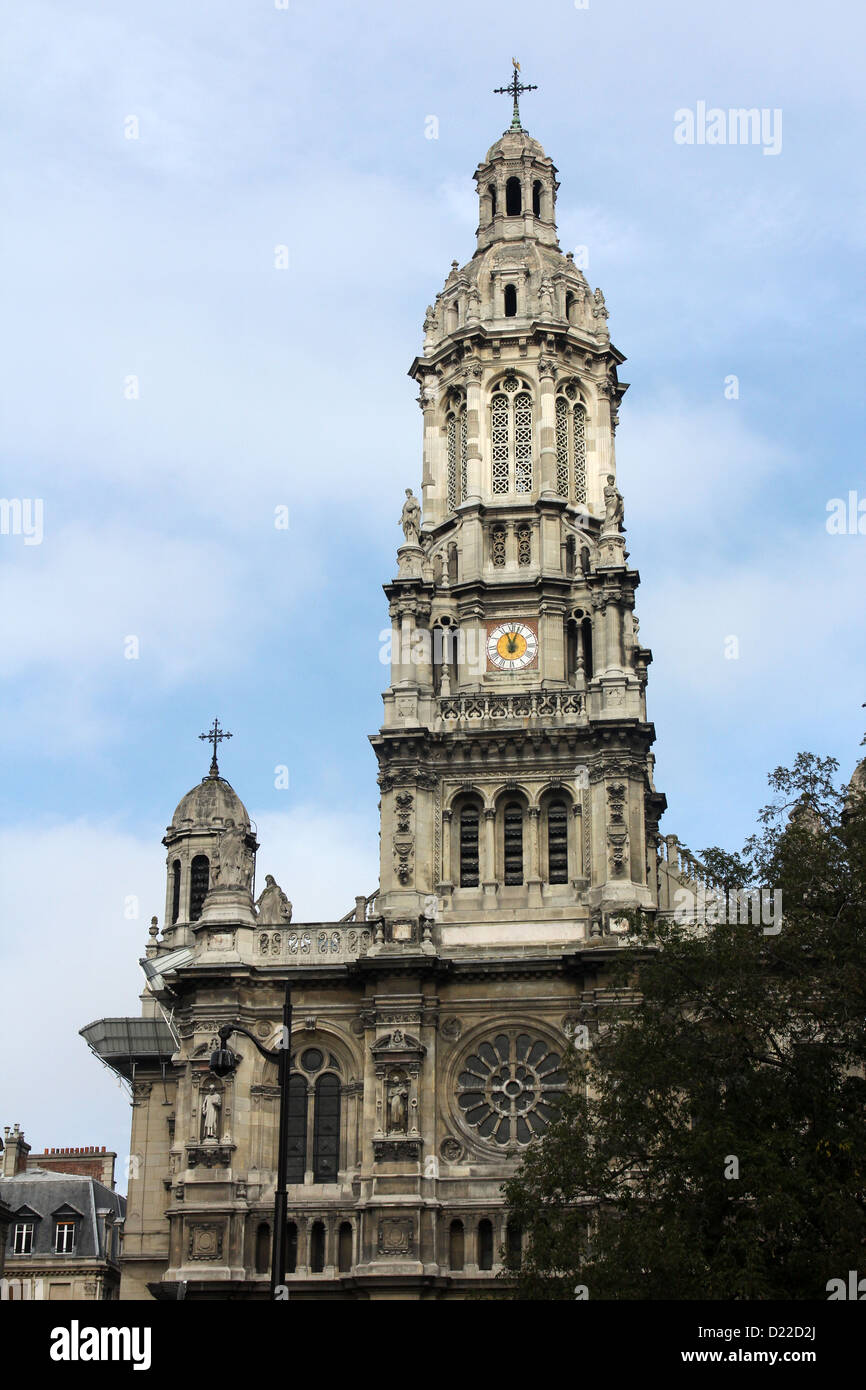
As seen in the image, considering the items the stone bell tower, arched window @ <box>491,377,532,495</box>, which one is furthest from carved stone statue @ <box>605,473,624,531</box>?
arched window @ <box>491,377,532,495</box>

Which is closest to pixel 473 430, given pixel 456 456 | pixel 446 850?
pixel 456 456

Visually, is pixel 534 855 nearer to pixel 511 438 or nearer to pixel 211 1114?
pixel 211 1114

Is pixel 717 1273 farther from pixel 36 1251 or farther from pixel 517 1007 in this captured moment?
pixel 36 1251

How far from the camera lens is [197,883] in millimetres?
79875

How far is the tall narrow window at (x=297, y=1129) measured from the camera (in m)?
57.3

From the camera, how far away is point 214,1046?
57344 mm

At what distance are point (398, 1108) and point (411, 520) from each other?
71.2 ft

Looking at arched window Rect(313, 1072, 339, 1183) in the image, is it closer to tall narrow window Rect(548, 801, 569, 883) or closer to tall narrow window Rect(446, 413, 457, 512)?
tall narrow window Rect(548, 801, 569, 883)

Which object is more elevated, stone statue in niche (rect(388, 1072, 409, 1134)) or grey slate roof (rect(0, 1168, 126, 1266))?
stone statue in niche (rect(388, 1072, 409, 1134))

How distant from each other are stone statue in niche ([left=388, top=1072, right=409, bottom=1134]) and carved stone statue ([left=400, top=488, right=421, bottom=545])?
20.0m

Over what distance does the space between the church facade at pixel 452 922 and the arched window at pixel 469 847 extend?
7cm

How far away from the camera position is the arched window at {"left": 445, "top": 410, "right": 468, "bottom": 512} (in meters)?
68.8
